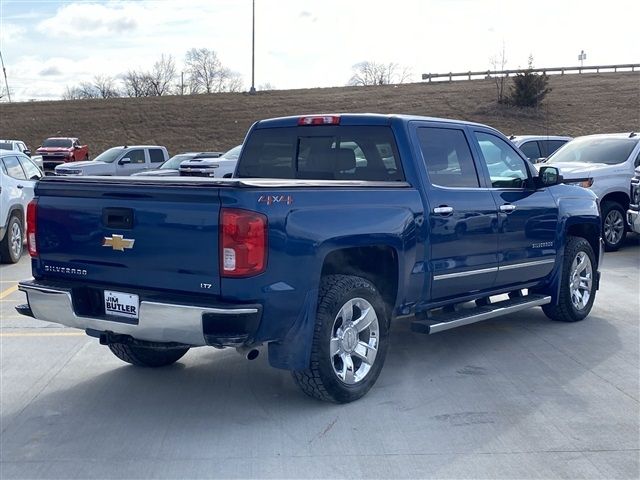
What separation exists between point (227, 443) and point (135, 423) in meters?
0.74

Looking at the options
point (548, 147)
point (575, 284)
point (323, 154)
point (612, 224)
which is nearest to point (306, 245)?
point (323, 154)

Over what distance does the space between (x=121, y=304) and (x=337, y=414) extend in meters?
1.61

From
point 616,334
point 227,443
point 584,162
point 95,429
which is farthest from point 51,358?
point 584,162

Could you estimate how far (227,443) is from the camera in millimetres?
4852

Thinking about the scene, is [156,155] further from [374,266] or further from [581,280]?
[374,266]

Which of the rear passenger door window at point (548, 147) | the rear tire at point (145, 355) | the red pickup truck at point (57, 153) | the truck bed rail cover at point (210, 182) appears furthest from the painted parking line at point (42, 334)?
the red pickup truck at point (57, 153)

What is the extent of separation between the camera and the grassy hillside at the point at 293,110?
46.5m

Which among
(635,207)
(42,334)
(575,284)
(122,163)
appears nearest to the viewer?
(42,334)

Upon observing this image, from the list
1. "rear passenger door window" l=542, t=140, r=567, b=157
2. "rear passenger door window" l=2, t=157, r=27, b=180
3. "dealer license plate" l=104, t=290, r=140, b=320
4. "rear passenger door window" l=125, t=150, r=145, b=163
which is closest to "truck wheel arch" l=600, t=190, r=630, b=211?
"rear passenger door window" l=542, t=140, r=567, b=157

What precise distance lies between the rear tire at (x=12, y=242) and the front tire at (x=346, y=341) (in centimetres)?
828

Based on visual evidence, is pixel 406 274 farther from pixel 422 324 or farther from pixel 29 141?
pixel 29 141

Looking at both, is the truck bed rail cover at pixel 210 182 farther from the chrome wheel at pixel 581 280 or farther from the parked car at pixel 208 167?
the parked car at pixel 208 167

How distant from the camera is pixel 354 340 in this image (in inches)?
220

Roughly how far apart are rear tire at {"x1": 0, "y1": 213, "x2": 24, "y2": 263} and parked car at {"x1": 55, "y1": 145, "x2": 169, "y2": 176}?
13852mm
